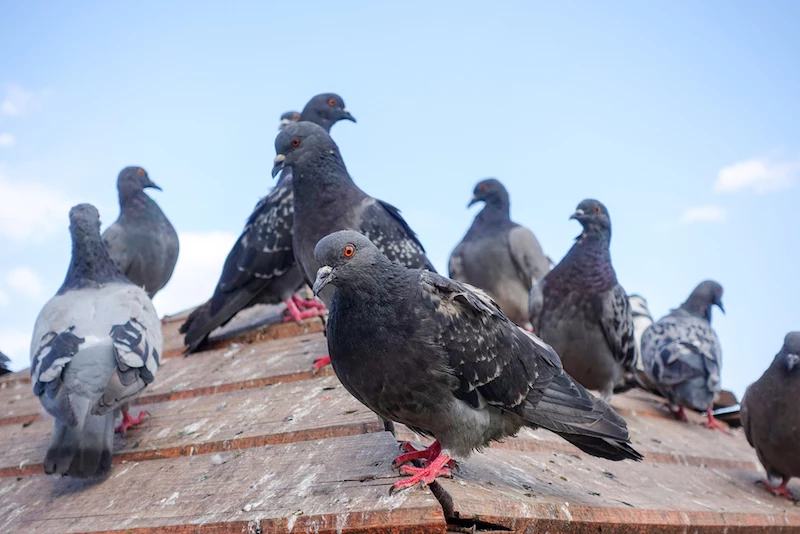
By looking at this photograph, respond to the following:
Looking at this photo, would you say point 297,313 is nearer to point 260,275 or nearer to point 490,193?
point 260,275

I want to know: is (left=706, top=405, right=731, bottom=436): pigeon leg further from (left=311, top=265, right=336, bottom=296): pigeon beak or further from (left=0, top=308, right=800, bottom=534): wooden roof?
(left=311, top=265, right=336, bottom=296): pigeon beak

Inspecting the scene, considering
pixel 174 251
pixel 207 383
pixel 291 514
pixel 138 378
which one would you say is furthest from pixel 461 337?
pixel 174 251

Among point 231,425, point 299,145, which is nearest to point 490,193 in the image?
point 299,145

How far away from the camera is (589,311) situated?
722cm

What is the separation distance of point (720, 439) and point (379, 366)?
565 cm

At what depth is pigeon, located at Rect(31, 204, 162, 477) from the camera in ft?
14.0

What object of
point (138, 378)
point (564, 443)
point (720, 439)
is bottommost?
point (720, 439)

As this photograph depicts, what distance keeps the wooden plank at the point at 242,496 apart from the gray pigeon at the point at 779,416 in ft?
12.9

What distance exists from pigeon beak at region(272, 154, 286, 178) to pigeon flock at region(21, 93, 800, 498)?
0.02m

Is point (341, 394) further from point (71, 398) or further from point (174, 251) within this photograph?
point (174, 251)

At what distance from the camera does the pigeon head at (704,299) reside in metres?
9.98

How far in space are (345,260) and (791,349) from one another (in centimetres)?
432

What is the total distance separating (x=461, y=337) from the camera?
3469mm

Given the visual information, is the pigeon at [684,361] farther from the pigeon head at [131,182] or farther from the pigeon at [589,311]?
the pigeon head at [131,182]
